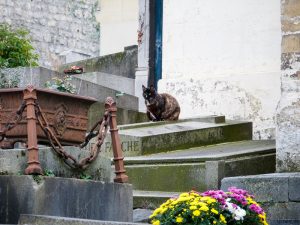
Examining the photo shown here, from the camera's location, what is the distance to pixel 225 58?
14.8 meters

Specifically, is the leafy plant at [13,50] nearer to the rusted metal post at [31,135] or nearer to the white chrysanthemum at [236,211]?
the rusted metal post at [31,135]

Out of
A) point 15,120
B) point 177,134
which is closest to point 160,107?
point 177,134

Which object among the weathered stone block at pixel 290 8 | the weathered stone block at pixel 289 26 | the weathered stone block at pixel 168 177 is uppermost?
the weathered stone block at pixel 290 8

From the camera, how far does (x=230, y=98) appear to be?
→ 575 inches

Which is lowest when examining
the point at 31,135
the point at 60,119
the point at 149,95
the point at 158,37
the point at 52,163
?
the point at 52,163

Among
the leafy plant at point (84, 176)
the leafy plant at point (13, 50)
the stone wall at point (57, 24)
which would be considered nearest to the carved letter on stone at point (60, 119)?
the leafy plant at point (84, 176)

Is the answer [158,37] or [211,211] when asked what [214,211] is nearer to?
[211,211]

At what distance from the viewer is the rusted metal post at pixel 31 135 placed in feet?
24.3

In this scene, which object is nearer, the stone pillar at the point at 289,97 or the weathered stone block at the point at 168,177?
the stone pillar at the point at 289,97

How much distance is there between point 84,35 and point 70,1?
979 millimetres

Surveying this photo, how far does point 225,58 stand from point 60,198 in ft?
25.1

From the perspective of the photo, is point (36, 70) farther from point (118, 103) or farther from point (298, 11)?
point (298, 11)

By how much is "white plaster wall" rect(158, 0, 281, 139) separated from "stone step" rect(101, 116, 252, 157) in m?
0.82

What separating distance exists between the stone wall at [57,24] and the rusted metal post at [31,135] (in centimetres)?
1480
